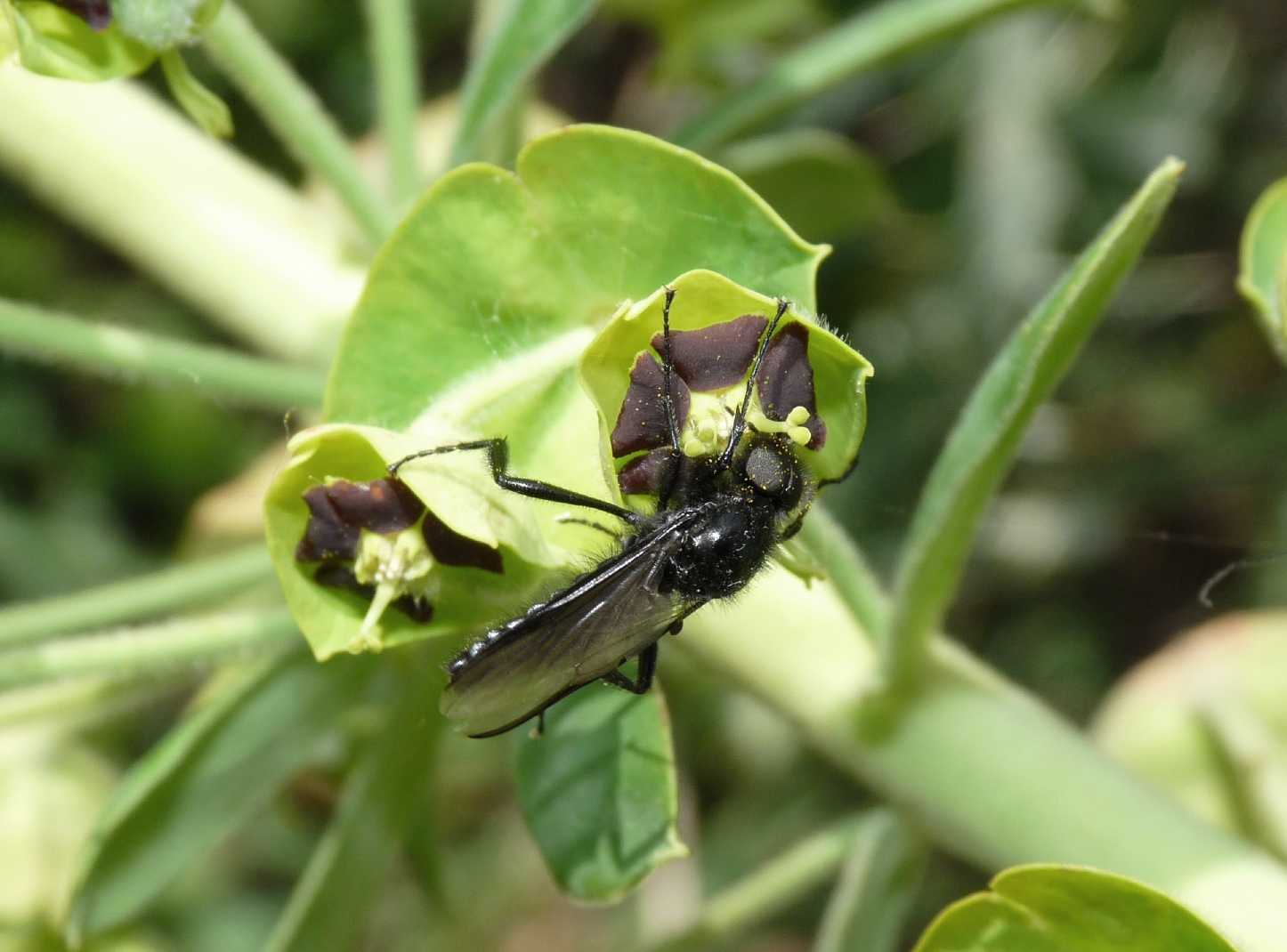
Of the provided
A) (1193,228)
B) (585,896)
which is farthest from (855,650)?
(1193,228)

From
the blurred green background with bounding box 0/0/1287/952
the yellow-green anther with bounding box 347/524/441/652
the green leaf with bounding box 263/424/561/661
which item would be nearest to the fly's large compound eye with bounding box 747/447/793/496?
the green leaf with bounding box 263/424/561/661

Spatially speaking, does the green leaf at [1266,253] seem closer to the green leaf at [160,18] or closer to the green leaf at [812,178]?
the green leaf at [812,178]

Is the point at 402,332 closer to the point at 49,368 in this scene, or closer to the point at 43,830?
the point at 43,830

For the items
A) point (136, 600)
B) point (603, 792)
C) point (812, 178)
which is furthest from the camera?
point (812, 178)

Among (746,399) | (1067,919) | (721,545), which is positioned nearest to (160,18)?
(746,399)

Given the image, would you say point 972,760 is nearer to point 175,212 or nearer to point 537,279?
point 537,279

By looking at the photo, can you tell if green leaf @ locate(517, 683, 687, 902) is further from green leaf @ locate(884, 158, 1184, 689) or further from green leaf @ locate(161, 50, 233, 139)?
green leaf @ locate(161, 50, 233, 139)
